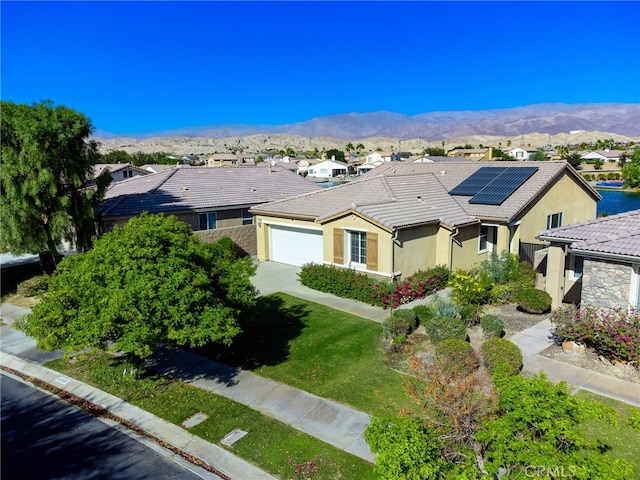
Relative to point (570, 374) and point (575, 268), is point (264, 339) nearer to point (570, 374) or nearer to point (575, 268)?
point (570, 374)

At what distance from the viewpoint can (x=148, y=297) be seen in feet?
33.4

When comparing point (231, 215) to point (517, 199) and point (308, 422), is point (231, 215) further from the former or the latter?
point (308, 422)

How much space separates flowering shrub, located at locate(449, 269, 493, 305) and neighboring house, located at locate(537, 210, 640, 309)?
8.04 feet

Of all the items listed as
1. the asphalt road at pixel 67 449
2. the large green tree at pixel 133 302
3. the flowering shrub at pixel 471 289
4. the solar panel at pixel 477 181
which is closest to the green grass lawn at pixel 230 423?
the asphalt road at pixel 67 449

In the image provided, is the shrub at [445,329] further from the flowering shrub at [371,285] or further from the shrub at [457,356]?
the flowering shrub at [371,285]

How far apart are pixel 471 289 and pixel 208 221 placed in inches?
567

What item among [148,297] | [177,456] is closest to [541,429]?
[177,456]

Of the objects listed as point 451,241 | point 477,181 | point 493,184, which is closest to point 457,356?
point 451,241

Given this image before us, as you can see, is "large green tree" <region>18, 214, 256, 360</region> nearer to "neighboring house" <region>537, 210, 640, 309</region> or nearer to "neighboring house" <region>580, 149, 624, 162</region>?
"neighboring house" <region>537, 210, 640, 309</region>

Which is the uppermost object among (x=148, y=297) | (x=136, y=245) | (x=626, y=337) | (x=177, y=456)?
(x=136, y=245)

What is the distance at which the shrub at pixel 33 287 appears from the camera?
19828mm

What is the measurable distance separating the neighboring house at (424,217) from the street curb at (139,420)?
1055cm

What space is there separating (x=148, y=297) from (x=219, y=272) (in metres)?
2.74

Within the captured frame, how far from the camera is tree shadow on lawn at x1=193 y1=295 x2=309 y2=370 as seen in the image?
1307 centimetres
